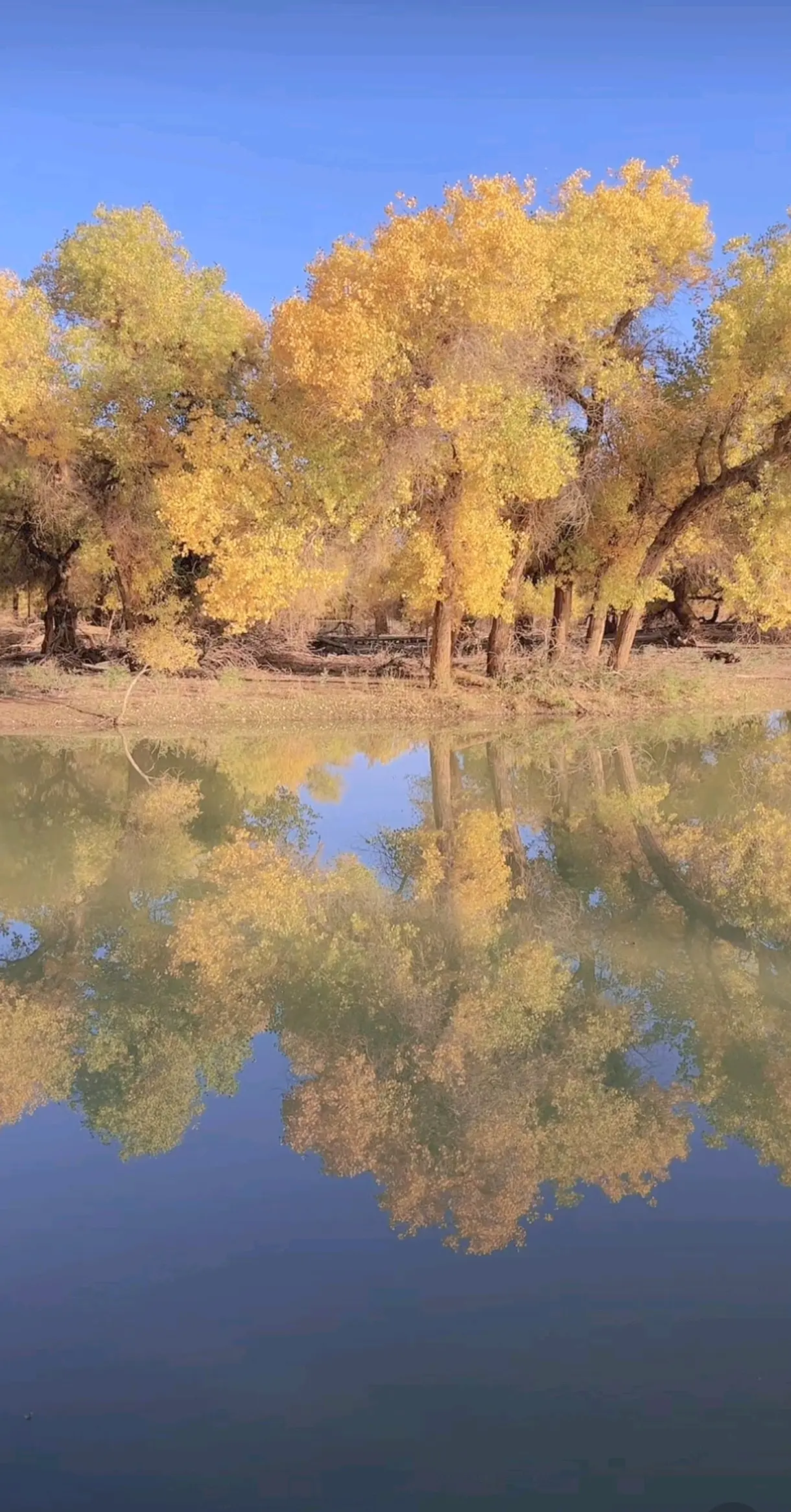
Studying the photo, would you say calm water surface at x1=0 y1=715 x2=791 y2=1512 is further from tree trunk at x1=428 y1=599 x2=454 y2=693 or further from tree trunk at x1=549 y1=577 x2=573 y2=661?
tree trunk at x1=549 y1=577 x2=573 y2=661

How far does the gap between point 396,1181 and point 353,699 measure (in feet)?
65.5

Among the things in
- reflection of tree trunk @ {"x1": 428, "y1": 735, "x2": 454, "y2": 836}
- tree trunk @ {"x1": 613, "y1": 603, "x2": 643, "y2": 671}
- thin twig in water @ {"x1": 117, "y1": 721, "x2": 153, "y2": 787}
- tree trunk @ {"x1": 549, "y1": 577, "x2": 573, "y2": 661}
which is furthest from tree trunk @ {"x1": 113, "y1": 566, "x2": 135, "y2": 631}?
tree trunk @ {"x1": 613, "y1": 603, "x2": 643, "y2": 671}

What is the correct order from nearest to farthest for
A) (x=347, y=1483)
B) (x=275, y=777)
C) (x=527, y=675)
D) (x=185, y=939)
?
(x=347, y=1483) → (x=185, y=939) → (x=275, y=777) → (x=527, y=675)

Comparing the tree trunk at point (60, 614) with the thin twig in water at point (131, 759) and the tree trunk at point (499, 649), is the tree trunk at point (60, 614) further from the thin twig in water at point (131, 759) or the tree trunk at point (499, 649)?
the tree trunk at point (499, 649)

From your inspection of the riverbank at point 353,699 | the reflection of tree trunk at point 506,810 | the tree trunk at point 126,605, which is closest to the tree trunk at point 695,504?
the riverbank at point 353,699

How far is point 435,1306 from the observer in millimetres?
4691

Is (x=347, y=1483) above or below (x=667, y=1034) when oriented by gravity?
above

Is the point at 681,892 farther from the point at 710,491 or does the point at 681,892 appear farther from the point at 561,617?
the point at 561,617

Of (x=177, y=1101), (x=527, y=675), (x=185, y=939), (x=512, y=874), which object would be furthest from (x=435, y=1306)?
(x=527, y=675)

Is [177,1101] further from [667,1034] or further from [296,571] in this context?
[296,571]

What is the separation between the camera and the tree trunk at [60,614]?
32.1 metres

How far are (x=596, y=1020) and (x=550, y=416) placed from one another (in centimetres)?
1952

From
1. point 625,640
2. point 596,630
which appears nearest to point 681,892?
point 625,640

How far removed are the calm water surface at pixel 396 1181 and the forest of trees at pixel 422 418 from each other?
510 inches
